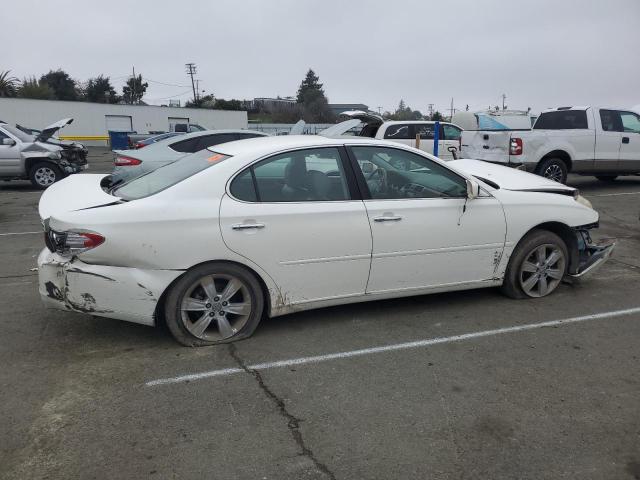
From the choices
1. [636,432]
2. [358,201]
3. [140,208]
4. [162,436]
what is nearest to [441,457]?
[636,432]

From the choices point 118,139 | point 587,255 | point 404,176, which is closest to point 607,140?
point 587,255

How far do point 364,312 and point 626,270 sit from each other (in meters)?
3.39

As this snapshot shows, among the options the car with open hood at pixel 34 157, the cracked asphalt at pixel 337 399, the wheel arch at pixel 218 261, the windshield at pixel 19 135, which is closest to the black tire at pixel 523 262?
the cracked asphalt at pixel 337 399

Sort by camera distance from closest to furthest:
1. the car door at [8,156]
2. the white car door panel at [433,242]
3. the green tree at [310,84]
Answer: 1. the white car door panel at [433,242]
2. the car door at [8,156]
3. the green tree at [310,84]

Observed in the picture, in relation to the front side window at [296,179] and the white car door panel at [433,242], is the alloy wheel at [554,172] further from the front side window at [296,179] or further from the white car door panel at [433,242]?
the front side window at [296,179]

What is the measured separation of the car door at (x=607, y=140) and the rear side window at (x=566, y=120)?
374 millimetres

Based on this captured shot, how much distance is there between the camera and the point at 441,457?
2777 millimetres

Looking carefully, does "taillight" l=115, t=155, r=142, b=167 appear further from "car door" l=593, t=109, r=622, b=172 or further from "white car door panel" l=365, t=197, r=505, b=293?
"car door" l=593, t=109, r=622, b=172

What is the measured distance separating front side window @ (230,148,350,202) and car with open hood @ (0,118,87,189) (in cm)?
1108

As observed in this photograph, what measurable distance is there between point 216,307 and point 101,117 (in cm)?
4730

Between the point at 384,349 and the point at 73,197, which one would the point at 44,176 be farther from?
the point at 384,349

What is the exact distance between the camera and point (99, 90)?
74.1 metres

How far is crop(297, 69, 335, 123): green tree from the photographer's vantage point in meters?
69.4

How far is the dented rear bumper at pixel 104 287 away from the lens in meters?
3.74
